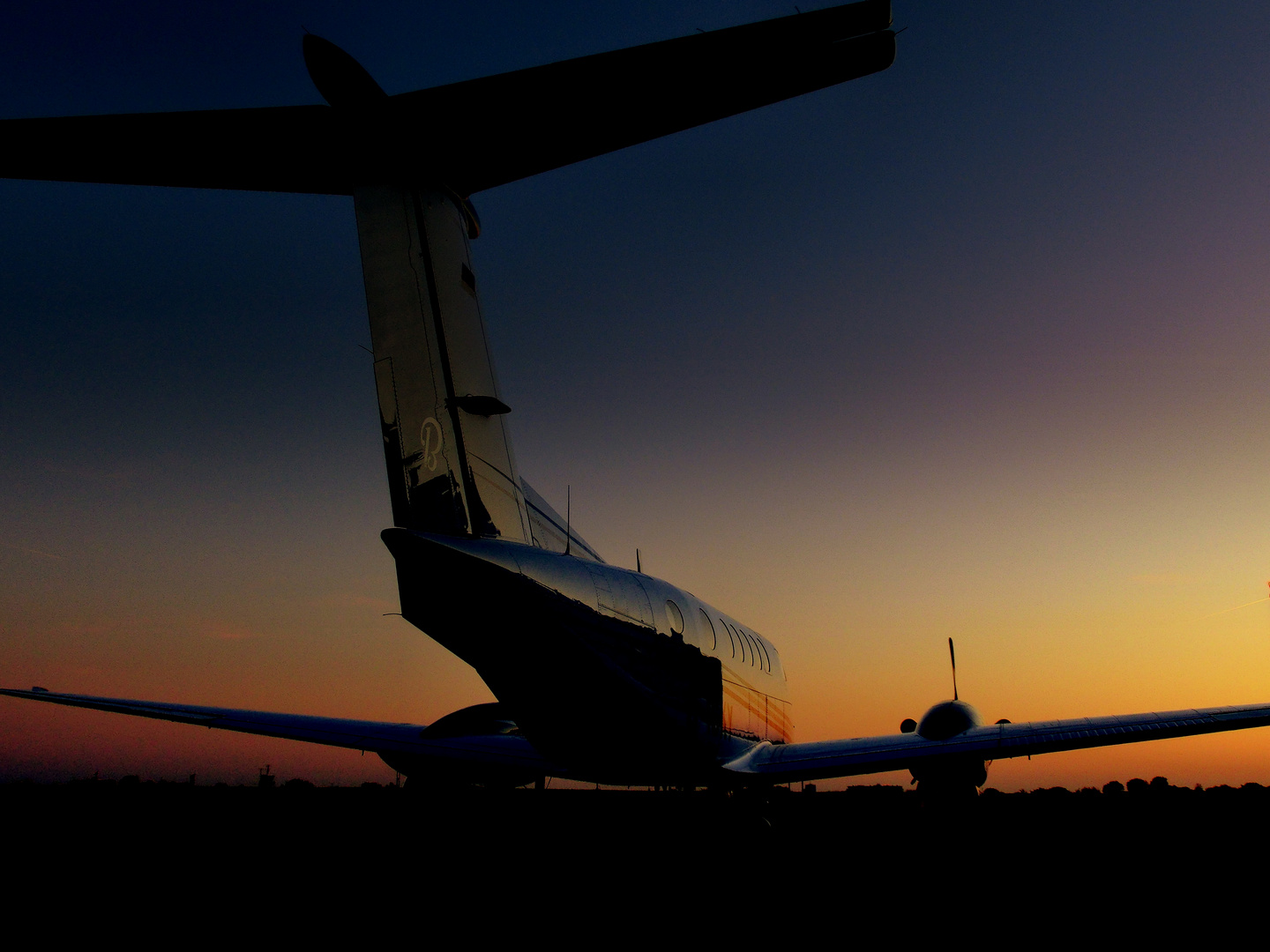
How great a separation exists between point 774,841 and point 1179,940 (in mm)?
6937

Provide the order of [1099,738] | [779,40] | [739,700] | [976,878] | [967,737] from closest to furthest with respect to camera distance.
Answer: [779,40] → [976,878] → [1099,738] → [967,737] → [739,700]

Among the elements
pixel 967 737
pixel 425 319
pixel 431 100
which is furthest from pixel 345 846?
pixel 431 100

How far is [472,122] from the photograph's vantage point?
6.91 meters

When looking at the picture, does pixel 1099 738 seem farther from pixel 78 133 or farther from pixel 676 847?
pixel 78 133

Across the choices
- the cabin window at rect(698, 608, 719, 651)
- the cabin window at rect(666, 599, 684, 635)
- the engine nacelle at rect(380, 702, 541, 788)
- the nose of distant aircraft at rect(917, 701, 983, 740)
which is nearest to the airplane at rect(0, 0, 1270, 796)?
the cabin window at rect(666, 599, 684, 635)

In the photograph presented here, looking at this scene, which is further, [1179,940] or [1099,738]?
[1099,738]

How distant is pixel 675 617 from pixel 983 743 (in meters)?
4.45

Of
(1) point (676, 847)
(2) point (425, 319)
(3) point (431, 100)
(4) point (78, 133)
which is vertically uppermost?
(3) point (431, 100)

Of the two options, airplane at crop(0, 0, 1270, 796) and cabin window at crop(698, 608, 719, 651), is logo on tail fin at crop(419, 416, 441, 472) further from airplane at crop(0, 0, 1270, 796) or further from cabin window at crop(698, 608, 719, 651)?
cabin window at crop(698, 608, 719, 651)

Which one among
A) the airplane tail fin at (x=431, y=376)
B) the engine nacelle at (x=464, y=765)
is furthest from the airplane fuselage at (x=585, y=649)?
the engine nacelle at (x=464, y=765)

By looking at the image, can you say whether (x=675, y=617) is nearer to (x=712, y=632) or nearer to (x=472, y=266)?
(x=712, y=632)

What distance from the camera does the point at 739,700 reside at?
11.3 metres

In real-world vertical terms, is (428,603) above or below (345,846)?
above

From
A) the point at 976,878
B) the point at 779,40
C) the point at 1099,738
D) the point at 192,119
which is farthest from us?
the point at 1099,738
